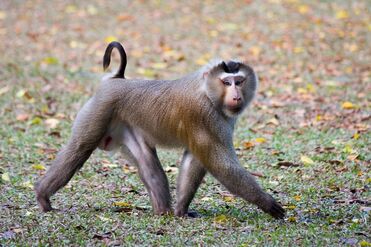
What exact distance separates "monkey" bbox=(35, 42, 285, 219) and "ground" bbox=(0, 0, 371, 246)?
11.2 inches

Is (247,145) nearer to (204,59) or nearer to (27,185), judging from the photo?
(27,185)

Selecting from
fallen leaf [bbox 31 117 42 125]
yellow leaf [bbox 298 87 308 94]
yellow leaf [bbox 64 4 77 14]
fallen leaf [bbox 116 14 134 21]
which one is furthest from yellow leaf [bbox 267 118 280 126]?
yellow leaf [bbox 64 4 77 14]

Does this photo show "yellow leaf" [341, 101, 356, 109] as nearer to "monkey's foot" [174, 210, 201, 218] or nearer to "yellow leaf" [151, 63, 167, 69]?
"yellow leaf" [151, 63, 167, 69]

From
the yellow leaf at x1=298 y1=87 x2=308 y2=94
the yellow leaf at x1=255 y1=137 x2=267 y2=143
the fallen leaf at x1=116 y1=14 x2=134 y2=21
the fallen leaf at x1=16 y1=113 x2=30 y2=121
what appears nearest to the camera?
the yellow leaf at x1=255 y1=137 x2=267 y2=143

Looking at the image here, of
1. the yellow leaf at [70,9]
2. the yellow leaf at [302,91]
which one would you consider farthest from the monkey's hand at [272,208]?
the yellow leaf at [70,9]

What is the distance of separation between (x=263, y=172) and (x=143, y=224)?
97.0 inches

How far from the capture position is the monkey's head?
21.0ft

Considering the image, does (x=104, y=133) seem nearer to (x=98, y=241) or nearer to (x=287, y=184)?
(x=98, y=241)

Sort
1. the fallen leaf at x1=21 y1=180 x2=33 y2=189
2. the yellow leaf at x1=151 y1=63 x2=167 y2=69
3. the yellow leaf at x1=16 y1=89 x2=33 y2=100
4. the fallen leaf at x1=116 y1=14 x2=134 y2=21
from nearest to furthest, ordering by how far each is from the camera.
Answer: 1. the fallen leaf at x1=21 y1=180 x2=33 y2=189
2. the yellow leaf at x1=16 y1=89 x2=33 y2=100
3. the yellow leaf at x1=151 y1=63 x2=167 y2=69
4. the fallen leaf at x1=116 y1=14 x2=134 y2=21

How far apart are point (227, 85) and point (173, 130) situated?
727mm

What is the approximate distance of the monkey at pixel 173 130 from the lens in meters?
6.43

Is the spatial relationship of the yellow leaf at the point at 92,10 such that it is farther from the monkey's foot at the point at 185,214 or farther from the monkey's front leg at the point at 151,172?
the monkey's foot at the point at 185,214

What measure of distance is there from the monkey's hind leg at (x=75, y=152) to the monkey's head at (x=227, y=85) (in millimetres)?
1092

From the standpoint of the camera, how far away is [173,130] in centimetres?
683
